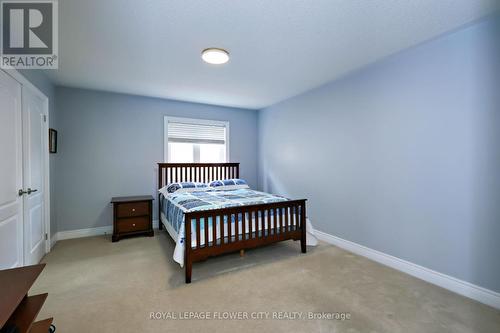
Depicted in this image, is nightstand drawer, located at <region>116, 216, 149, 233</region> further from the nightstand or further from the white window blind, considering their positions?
the white window blind

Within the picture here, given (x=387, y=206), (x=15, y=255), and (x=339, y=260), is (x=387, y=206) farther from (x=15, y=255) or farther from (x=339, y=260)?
(x=15, y=255)

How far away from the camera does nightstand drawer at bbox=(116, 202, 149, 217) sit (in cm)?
367

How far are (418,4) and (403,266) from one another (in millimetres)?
2544

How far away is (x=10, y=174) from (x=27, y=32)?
1.30m

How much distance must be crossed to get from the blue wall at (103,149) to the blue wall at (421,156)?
2.91 m

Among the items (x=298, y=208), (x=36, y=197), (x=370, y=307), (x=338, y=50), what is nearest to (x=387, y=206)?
(x=298, y=208)

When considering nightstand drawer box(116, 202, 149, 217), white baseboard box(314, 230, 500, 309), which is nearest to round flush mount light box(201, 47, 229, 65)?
nightstand drawer box(116, 202, 149, 217)

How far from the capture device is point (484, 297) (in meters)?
2.04

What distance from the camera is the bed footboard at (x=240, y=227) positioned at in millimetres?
2490

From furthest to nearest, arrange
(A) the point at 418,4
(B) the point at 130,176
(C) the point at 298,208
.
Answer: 1. (B) the point at 130,176
2. (C) the point at 298,208
3. (A) the point at 418,4

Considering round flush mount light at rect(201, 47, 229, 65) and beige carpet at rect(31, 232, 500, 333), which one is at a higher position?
round flush mount light at rect(201, 47, 229, 65)

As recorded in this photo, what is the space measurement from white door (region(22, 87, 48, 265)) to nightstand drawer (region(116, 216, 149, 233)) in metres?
0.91

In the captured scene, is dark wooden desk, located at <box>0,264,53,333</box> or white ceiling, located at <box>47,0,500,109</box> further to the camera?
white ceiling, located at <box>47,0,500,109</box>

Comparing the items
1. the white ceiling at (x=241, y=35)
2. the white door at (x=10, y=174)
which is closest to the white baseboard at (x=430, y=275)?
the white ceiling at (x=241, y=35)
